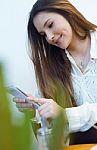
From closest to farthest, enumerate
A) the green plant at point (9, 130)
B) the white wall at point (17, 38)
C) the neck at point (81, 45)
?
1. the green plant at point (9, 130)
2. the neck at point (81, 45)
3. the white wall at point (17, 38)

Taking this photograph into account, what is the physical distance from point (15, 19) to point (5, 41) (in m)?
0.13

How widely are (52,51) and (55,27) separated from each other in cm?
19

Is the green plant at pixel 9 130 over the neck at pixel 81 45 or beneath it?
over

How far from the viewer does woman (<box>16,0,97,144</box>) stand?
1.37 m

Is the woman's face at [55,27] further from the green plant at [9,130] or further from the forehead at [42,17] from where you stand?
the green plant at [9,130]

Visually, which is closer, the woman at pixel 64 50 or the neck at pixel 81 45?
the woman at pixel 64 50

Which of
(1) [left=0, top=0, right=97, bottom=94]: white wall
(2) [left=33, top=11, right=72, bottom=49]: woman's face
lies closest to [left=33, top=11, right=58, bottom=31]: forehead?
(2) [left=33, top=11, right=72, bottom=49]: woman's face

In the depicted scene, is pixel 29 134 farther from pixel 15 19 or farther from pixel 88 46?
pixel 15 19

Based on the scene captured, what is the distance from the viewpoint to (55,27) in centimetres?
135

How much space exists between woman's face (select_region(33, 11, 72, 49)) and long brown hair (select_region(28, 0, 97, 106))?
2cm

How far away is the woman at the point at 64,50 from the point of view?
137 centimetres

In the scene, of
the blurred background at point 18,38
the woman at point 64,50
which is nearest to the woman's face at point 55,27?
the woman at point 64,50

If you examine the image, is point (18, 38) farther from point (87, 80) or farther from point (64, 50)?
point (87, 80)

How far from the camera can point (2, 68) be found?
217 millimetres
